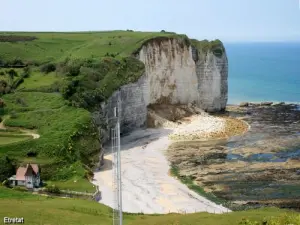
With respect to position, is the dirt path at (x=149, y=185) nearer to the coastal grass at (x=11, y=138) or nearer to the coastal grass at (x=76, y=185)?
the coastal grass at (x=76, y=185)

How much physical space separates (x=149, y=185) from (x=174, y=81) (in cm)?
3585

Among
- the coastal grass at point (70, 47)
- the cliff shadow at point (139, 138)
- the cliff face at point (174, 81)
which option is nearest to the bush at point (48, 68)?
the coastal grass at point (70, 47)

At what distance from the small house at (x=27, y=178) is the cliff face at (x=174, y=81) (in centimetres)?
2437

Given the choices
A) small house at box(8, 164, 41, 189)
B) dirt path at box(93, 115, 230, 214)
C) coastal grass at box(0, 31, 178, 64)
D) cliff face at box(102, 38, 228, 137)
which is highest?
coastal grass at box(0, 31, 178, 64)

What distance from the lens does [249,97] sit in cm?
11969

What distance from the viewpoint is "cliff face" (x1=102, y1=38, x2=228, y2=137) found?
73.9 meters

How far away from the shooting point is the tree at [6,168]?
47953 millimetres

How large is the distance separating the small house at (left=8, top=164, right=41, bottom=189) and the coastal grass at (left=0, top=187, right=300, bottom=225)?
566 centimetres

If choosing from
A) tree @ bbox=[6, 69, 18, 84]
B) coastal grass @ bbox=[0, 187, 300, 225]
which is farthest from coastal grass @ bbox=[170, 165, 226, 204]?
tree @ bbox=[6, 69, 18, 84]

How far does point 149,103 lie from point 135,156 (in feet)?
64.5

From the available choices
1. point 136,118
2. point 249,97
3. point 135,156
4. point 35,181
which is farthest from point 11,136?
point 249,97

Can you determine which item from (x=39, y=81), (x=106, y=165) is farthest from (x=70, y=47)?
(x=106, y=165)

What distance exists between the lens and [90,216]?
3538 centimetres

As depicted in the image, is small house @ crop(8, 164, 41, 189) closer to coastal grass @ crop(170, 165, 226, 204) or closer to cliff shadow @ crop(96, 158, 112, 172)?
cliff shadow @ crop(96, 158, 112, 172)
